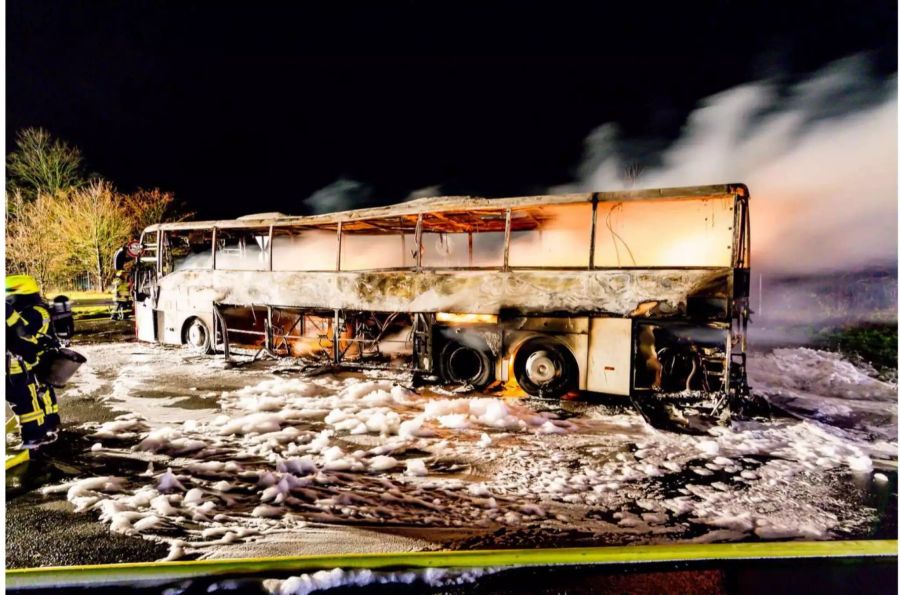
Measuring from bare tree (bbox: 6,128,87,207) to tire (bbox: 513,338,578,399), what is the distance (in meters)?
28.2

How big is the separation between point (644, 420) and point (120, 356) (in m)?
11.6

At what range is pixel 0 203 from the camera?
4371mm

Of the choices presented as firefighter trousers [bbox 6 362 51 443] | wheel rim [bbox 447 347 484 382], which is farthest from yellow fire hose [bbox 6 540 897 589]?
wheel rim [bbox 447 347 484 382]

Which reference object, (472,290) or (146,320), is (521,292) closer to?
(472,290)

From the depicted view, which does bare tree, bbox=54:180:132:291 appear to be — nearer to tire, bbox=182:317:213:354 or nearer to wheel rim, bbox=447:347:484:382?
tire, bbox=182:317:213:354

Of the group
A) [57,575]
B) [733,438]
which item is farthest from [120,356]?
[733,438]

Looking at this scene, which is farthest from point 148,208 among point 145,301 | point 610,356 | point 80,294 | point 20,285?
point 610,356

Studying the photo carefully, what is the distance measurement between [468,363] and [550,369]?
5.22 feet

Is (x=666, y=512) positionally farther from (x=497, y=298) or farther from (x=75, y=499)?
(x=75, y=499)

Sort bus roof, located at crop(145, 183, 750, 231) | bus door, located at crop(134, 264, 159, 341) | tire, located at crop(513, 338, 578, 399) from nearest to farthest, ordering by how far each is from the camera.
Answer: bus roof, located at crop(145, 183, 750, 231) < tire, located at crop(513, 338, 578, 399) < bus door, located at crop(134, 264, 159, 341)

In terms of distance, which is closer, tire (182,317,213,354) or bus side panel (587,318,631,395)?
bus side panel (587,318,631,395)

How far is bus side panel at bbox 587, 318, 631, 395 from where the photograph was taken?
6.32 metres

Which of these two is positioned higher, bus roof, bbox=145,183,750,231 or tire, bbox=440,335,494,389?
bus roof, bbox=145,183,750,231

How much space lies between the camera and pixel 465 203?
291 inches
